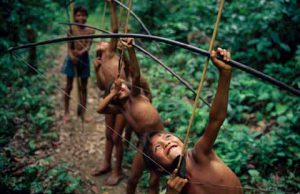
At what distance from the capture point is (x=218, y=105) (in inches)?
84.3

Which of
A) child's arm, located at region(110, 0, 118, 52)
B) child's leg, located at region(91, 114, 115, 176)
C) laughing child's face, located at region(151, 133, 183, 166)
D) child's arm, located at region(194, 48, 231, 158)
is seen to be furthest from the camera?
child's leg, located at region(91, 114, 115, 176)

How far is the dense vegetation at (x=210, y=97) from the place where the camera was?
4051 millimetres

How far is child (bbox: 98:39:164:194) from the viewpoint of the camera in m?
3.24

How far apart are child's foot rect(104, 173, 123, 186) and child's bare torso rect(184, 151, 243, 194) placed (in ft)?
6.25

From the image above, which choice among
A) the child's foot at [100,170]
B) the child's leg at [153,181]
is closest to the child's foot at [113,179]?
the child's foot at [100,170]

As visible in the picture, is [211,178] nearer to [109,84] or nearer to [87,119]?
[109,84]

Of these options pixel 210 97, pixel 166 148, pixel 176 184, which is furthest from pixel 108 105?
pixel 210 97

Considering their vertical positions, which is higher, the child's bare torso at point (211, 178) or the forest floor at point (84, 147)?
the child's bare torso at point (211, 178)

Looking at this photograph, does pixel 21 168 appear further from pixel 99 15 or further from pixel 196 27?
pixel 99 15

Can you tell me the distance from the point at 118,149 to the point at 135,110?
0.98 metres

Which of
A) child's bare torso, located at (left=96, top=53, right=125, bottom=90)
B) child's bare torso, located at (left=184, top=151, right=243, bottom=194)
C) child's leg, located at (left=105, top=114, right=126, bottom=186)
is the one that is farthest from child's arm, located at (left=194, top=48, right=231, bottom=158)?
child's bare torso, located at (left=96, top=53, right=125, bottom=90)

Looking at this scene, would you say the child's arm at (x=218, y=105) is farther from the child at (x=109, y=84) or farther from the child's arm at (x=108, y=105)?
the child at (x=109, y=84)

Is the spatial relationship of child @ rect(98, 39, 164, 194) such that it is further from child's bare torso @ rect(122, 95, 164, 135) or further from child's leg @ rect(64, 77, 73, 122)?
child's leg @ rect(64, 77, 73, 122)

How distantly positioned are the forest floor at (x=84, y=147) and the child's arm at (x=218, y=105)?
2.06 meters
